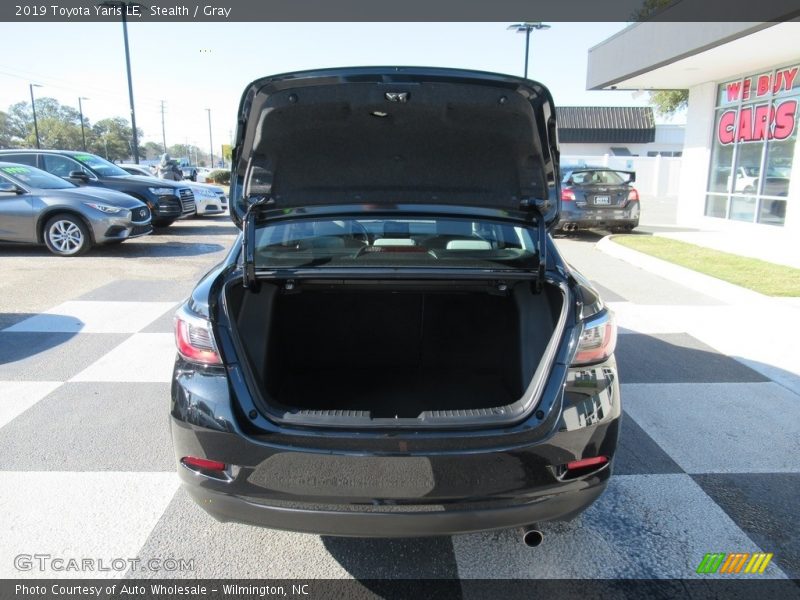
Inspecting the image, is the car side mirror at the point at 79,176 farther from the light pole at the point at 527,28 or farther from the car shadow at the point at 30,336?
the light pole at the point at 527,28

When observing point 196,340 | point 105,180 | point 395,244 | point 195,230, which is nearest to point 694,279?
point 395,244

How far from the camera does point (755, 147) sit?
12352 millimetres

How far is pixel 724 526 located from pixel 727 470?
59 centimetres

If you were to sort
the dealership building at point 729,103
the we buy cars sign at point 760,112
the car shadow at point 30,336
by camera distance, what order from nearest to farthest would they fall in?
the car shadow at point 30,336, the dealership building at point 729,103, the we buy cars sign at point 760,112

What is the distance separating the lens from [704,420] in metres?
3.78

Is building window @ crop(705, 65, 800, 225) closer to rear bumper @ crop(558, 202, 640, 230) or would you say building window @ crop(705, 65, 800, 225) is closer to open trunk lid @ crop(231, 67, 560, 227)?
rear bumper @ crop(558, 202, 640, 230)

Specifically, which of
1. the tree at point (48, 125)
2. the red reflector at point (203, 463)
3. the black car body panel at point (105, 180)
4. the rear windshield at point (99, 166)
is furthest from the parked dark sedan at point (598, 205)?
the tree at point (48, 125)

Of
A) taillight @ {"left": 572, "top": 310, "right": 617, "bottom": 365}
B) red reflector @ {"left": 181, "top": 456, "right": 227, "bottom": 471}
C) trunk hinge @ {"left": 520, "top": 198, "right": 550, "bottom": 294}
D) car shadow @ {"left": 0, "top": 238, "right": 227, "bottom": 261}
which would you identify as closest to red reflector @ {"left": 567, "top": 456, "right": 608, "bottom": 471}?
taillight @ {"left": 572, "top": 310, "right": 617, "bottom": 365}

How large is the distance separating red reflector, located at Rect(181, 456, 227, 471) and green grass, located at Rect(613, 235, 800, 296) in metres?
7.01

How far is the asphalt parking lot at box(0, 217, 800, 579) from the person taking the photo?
244 centimetres

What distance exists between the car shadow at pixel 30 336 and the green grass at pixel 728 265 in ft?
25.2

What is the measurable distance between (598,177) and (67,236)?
10.9 metres

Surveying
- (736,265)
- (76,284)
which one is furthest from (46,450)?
(736,265)

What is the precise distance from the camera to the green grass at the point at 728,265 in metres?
7.42
